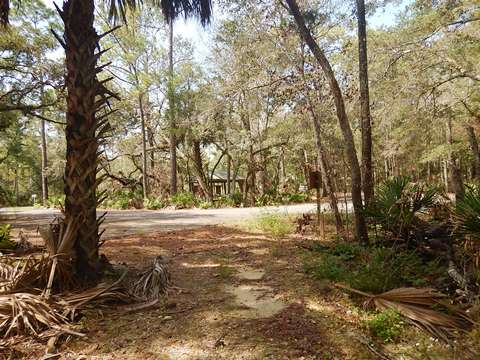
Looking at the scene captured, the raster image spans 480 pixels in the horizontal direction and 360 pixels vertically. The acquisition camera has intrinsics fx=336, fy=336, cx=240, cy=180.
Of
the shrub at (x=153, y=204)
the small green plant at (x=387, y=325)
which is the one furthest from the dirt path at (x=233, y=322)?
the shrub at (x=153, y=204)

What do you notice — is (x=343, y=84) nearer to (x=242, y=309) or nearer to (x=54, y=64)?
(x=242, y=309)

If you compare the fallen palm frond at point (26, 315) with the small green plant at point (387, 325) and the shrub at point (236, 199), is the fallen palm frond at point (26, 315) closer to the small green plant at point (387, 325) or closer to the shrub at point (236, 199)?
the small green plant at point (387, 325)

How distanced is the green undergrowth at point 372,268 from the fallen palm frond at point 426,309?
294 mm

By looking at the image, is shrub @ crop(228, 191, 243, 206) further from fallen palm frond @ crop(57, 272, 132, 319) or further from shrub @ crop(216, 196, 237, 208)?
fallen palm frond @ crop(57, 272, 132, 319)

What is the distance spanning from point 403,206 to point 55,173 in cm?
3177

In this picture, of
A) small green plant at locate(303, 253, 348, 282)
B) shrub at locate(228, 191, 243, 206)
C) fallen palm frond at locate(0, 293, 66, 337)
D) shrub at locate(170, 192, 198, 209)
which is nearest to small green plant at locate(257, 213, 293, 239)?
Answer: small green plant at locate(303, 253, 348, 282)

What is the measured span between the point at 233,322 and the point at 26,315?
188cm

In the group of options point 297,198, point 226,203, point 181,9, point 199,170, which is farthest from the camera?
point 199,170

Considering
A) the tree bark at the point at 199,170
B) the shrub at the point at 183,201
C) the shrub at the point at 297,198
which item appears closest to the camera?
the shrub at the point at 183,201

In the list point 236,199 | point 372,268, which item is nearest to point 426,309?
point 372,268

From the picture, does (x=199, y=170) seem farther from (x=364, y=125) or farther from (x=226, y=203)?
(x=364, y=125)

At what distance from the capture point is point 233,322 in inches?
128

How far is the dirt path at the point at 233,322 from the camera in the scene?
2760mm

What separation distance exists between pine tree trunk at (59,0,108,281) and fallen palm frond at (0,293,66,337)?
647 millimetres
